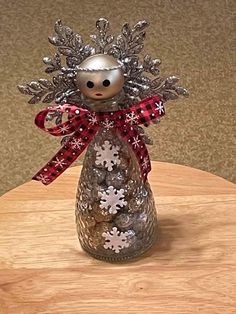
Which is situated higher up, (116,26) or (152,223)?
(152,223)

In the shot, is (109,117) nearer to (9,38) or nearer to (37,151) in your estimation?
(37,151)

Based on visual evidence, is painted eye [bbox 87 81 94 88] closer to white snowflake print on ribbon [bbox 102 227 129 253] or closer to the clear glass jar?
the clear glass jar

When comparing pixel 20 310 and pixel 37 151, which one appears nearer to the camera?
pixel 20 310

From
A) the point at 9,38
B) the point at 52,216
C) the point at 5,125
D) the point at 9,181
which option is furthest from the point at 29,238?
the point at 9,38

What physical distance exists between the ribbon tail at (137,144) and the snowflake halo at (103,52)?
36mm

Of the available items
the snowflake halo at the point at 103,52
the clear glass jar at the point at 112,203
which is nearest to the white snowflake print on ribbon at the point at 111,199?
the clear glass jar at the point at 112,203

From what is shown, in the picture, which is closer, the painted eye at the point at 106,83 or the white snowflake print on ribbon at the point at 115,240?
the painted eye at the point at 106,83

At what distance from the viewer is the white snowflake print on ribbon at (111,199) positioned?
847 mm

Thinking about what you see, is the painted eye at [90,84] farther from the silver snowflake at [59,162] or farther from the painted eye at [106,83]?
the silver snowflake at [59,162]

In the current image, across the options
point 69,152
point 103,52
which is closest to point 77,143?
point 69,152

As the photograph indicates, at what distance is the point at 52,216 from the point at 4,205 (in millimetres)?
77

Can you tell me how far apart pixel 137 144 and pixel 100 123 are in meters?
0.06

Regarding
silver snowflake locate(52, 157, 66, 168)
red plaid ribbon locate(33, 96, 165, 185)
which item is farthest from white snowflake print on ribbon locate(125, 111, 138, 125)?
silver snowflake locate(52, 157, 66, 168)

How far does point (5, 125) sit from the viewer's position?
1.80 m
